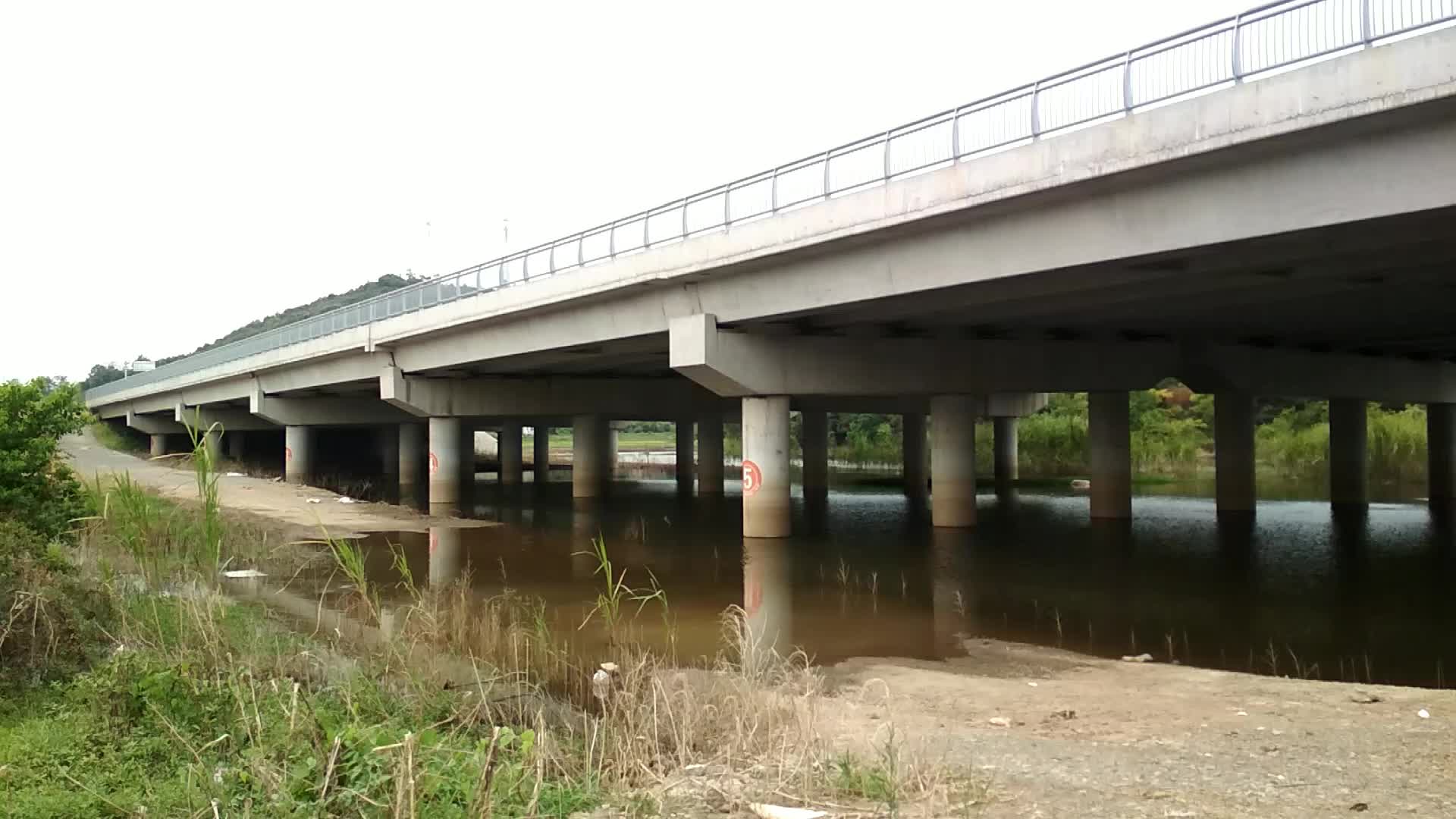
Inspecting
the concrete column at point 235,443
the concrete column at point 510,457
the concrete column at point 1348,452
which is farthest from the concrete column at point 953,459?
the concrete column at point 235,443

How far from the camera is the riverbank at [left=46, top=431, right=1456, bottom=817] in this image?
229 inches

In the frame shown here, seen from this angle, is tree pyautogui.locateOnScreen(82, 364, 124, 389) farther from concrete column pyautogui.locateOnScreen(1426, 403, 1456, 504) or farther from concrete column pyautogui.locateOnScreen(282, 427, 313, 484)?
concrete column pyautogui.locateOnScreen(1426, 403, 1456, 504)

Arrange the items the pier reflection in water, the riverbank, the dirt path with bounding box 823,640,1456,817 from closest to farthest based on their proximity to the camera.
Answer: the riverbank, the dirt path with bounding box 823,640,1456,817, the pier reflection in water

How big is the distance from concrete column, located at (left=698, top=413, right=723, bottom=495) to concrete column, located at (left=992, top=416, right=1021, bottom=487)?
12.3m

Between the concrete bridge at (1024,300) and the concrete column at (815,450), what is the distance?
16cm

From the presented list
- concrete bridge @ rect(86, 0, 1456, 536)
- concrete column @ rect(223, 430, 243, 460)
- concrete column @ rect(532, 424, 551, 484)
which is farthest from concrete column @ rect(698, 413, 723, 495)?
concrete column @ rect(223, 430, 243, 460)

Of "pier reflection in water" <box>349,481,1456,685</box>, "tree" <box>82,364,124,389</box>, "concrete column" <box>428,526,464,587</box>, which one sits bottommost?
"pier reflection in water" <box>349,481,1456,685</box>

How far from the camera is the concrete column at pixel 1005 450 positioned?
46594 millimetres

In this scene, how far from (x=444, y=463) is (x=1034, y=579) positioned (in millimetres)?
25671

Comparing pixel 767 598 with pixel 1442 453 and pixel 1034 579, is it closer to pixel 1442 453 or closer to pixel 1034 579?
pixel 1034 579

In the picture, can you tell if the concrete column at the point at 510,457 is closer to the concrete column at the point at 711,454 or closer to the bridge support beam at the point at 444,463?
the concrete column at the point at 711,454

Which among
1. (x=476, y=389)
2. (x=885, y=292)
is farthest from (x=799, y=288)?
(x=476, y=389)

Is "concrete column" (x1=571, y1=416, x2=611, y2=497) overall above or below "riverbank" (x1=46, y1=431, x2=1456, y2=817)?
above

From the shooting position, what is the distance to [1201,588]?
1730cm
